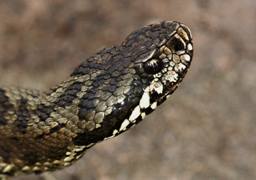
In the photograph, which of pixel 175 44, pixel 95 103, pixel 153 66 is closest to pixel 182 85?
pixel 175 44

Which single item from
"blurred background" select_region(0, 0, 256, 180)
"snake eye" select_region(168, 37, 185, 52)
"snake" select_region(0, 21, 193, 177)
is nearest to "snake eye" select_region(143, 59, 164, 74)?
"snake" select_region(0, 21, 193, 177)

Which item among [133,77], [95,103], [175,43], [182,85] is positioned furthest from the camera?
[182,85]

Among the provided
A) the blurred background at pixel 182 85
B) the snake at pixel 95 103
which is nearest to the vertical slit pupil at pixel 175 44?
the snake at pixel 95 103

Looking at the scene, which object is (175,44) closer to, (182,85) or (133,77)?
(133,77)

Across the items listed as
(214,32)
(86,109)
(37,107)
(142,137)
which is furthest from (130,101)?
(214,32)

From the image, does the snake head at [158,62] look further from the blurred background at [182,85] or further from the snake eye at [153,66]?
the blurred background at [182,85]

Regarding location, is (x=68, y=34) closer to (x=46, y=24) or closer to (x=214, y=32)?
(x=46, y=24)

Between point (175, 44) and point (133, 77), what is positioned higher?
point (175, 44)
